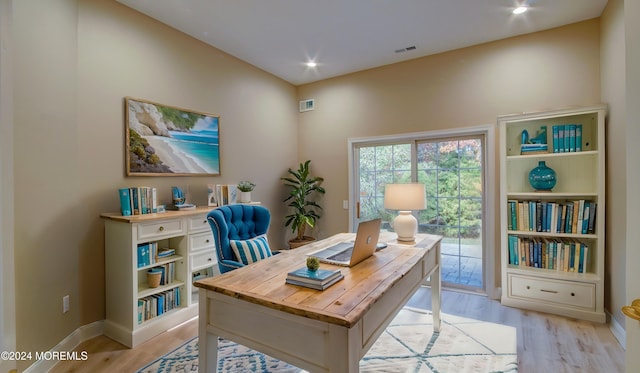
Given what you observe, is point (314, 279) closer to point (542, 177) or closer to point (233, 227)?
point (233, 227)

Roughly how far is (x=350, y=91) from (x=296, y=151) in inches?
50.0

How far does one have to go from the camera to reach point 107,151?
2.61 meters

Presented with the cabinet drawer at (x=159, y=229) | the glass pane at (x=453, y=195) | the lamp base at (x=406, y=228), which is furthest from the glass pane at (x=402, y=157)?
the cabinet drawer at (x=159, y=229)

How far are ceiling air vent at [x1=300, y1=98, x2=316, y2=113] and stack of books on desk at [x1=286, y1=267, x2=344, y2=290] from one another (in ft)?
11.8

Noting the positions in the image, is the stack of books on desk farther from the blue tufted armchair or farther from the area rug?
the area rug

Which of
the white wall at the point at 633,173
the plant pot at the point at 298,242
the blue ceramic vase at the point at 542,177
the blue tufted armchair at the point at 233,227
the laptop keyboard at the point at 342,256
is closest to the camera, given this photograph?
the white wall at the point at 633,173

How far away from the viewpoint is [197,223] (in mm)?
2877

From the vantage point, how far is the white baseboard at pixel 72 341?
6.65 feet

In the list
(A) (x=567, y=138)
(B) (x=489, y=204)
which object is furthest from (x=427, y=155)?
(A) (x=567, y=138)

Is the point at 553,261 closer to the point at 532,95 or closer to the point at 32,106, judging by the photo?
the point at 532,95

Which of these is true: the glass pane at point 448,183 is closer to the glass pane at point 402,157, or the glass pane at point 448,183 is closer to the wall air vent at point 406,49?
the glass pane at point 402,157

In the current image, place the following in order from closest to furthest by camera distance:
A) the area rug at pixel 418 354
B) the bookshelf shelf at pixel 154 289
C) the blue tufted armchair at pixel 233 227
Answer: the area rug at pixel 418 354 < the blue tufted armchair at pixel 233 227 < the bookshelf shelf at pixel 154 289

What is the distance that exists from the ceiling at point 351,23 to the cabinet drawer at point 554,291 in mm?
2593

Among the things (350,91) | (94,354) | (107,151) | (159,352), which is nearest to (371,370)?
(159,352)
